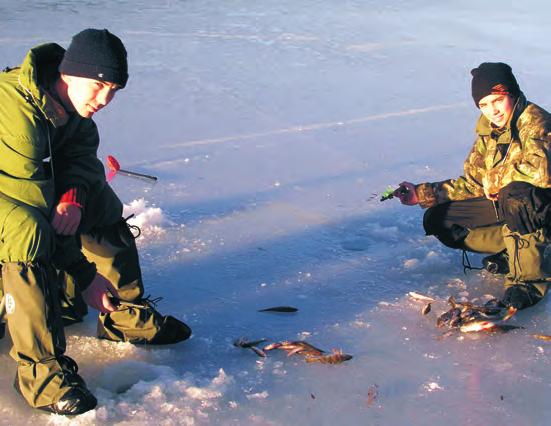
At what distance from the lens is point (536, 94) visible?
6.62 metres

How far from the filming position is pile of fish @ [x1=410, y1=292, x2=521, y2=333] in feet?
11.3

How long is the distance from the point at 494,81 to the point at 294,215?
1406mm

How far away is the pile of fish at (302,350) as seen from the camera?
3.20 m

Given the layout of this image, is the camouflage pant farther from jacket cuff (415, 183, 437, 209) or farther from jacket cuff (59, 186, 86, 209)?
jacket cuff (415, 183, 437, 209)

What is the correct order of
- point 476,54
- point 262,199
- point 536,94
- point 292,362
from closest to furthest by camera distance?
point 292,362
point 262,199
point 536,94
point 476,54

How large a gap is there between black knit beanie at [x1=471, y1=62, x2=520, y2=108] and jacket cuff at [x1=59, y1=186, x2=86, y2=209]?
1.81 metres

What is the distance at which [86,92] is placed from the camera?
2826 mm

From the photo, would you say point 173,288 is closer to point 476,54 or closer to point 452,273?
point 452,273

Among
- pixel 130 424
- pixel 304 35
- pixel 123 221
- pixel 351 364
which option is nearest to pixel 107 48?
pixel 123 221

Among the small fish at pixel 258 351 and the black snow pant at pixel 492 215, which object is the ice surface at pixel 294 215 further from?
the black snow pant at pixel 492 215

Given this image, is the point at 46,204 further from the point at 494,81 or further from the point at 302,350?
the point at 494,81

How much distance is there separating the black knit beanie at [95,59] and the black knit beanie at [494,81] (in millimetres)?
1658

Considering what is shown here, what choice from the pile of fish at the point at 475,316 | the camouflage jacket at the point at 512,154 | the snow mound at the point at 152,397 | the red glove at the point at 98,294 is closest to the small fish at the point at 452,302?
the pile of fish at the point at 475,316

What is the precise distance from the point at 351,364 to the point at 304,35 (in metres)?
5.57
